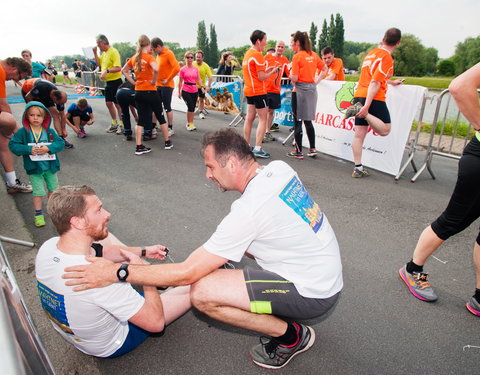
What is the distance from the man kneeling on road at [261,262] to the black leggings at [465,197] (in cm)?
112

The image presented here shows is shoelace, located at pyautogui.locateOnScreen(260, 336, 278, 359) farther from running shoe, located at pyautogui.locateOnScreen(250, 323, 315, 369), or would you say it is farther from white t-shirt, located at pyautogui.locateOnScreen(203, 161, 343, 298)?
white t-shirt, located at pyautogui.locateOnScreen(203, 161, 343, 298)

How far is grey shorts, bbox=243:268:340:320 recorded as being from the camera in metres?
1.84

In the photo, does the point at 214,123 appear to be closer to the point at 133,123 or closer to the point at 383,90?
the point at 133,123

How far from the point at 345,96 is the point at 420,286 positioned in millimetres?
4241

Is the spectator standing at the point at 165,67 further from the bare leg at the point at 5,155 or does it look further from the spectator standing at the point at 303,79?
the bare leg at the point at 5,155

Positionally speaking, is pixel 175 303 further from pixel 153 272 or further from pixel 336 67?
pixel 336 67

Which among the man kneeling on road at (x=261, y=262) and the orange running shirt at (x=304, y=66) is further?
the orange running shirt at (x=304, y=66)

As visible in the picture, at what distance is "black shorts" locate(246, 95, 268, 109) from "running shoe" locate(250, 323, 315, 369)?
4.55 meters

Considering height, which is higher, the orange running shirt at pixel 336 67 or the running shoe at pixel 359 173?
the orange running shirt at pixel 336 67

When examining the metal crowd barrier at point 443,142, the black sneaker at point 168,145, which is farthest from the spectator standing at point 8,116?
the metal crowd barrier at point 443,142

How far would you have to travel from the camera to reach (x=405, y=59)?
6022 centimetres

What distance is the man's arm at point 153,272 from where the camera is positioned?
163cm

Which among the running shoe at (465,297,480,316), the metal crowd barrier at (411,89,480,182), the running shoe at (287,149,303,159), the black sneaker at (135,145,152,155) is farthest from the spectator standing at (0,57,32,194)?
the metal crowd barrier at (411,89,480,182)

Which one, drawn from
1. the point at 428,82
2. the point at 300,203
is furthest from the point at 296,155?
the point at 428,82
